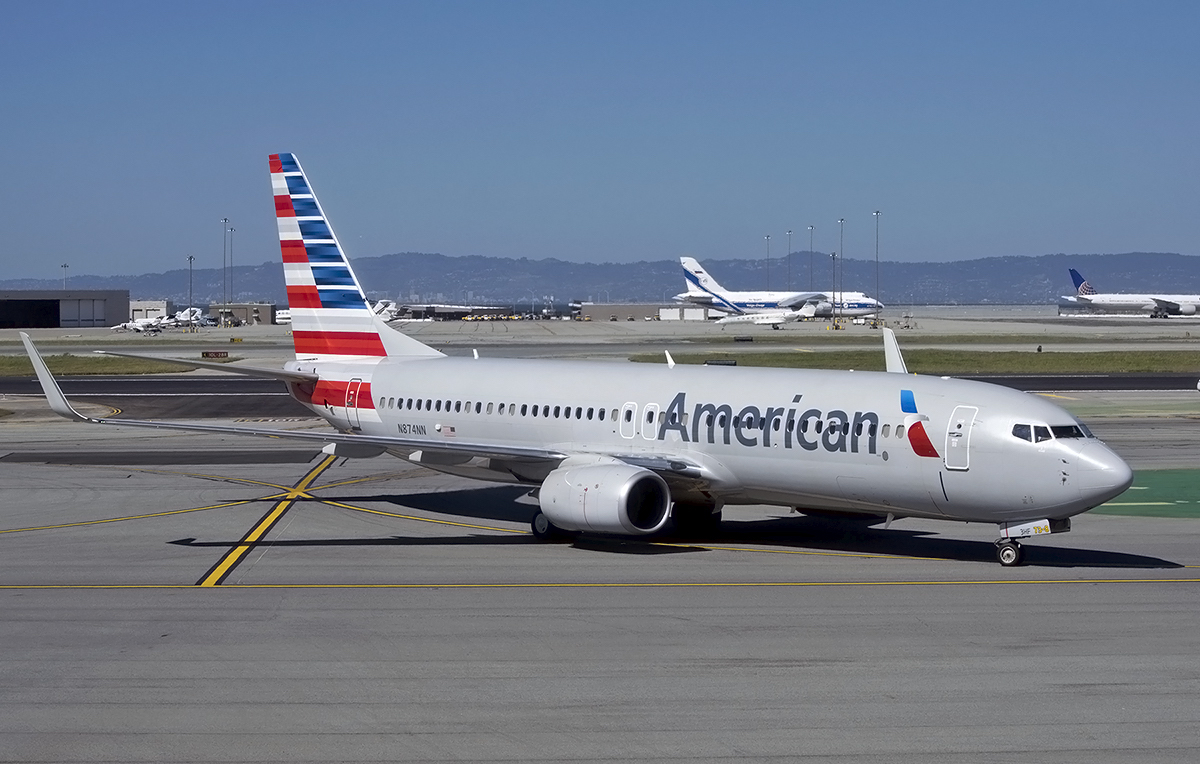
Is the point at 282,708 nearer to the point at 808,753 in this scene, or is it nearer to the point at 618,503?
the point at 808,753

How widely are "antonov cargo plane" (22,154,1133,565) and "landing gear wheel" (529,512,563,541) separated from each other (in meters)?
0.05

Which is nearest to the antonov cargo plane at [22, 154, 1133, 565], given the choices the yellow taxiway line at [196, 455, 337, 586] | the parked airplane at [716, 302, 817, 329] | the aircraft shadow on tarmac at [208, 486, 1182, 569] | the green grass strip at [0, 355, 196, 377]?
the aircraft shadow on tarmac at [208, 486, 1182, 569]

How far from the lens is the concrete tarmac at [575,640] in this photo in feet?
49.1

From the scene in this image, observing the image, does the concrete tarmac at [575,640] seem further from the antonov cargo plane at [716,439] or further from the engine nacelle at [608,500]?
the antonov cargo plane at [716,439]

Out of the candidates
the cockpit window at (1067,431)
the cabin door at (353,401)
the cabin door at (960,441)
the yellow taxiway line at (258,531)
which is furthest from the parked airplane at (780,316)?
the cockpit window at (1067,431)

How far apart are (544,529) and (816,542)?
6.10m

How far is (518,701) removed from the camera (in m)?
16.4

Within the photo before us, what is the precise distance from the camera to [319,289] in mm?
35719

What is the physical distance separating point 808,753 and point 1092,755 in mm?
3219

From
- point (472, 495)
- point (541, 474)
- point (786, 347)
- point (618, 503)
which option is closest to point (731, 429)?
point (618, 503)

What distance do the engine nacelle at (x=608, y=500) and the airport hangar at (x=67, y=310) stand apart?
573 ft

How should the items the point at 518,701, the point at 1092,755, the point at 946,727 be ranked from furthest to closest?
the point at 518,701 → the point at 946,727 → the point at 1092,755

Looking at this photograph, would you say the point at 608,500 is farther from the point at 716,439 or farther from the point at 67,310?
the point at 67,310

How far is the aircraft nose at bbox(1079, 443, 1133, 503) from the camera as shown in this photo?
22.8 meters
